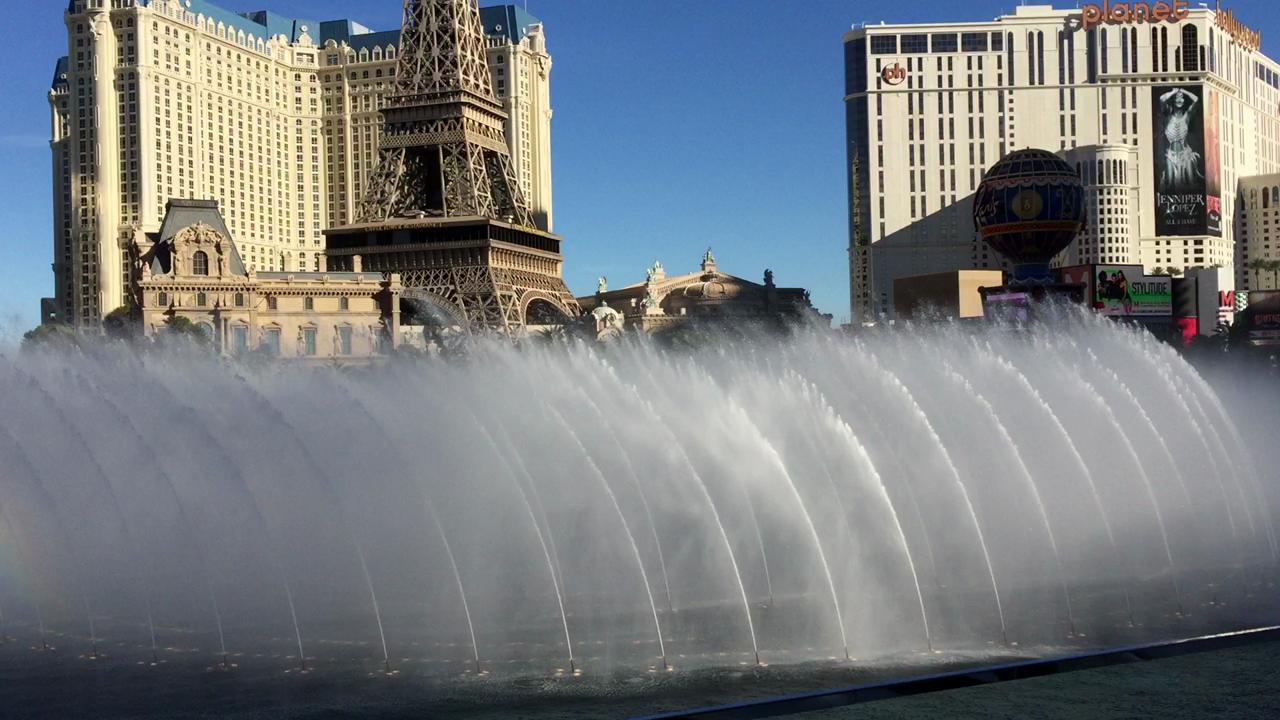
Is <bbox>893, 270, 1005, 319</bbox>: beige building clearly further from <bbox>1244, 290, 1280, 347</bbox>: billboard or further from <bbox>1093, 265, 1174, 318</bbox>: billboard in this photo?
<bbox>1244, 290, 1280, 347</bbox>: billboard

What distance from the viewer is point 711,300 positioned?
541 ft

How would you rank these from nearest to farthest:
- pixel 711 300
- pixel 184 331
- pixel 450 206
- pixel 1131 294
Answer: pixel 184 331 → pixel 450 206 → pixel 1131 294 → pixel 711 300

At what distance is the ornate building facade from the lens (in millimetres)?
159250

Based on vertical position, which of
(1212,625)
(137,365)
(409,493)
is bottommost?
(1212,625)

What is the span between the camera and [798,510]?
116ft

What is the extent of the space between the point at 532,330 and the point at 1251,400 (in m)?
70.1

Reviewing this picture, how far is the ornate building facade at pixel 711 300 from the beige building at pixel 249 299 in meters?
36.1

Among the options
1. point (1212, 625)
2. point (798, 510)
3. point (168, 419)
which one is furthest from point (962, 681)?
point (168, 419)

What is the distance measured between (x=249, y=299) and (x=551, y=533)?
9056 cm

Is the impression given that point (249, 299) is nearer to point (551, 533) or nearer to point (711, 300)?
point (711, 300)

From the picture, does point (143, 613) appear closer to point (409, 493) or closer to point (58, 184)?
point (409, 493)

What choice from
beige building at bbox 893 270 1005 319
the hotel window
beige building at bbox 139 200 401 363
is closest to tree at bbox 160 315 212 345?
beige building at bbox 139 200 401 363

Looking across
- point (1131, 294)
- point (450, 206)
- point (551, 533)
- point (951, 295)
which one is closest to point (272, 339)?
point (450, 206)

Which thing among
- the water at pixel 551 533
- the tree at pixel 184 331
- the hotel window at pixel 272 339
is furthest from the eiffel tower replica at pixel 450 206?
the water at pixel 551 533
